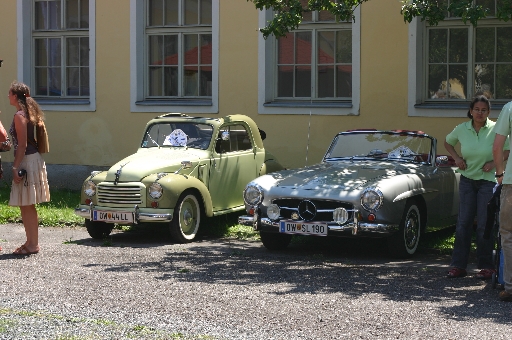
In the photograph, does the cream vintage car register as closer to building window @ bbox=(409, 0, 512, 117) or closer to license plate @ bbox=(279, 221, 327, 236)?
license plate @ bbox=(279, 221, 327, 236)

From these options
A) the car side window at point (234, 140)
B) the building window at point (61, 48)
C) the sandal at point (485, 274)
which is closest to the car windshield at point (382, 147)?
the car side window at point (234, 140)

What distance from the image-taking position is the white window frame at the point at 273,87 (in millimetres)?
14266

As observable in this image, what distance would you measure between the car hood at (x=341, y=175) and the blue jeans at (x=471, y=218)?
1.29 metres

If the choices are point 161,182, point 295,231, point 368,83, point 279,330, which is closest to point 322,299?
point 279,330

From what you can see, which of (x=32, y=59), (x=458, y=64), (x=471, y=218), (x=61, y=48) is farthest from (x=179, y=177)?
(x=32, y=59)

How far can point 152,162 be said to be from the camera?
36.9ft

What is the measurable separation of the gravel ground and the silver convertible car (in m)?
0.35

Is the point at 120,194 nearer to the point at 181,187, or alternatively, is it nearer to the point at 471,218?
the point at 181,187

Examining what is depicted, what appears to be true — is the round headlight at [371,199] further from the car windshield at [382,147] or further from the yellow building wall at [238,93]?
the yellow building wall at [238,93]

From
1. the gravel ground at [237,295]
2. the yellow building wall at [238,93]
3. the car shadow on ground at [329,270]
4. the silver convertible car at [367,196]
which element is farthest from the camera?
the yellow building wall at [238,93]

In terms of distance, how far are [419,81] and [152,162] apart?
498cm

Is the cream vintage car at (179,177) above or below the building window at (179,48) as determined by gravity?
below

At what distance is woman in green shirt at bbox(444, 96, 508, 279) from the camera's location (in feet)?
27.5

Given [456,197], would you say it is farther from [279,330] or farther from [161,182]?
[279,330]
